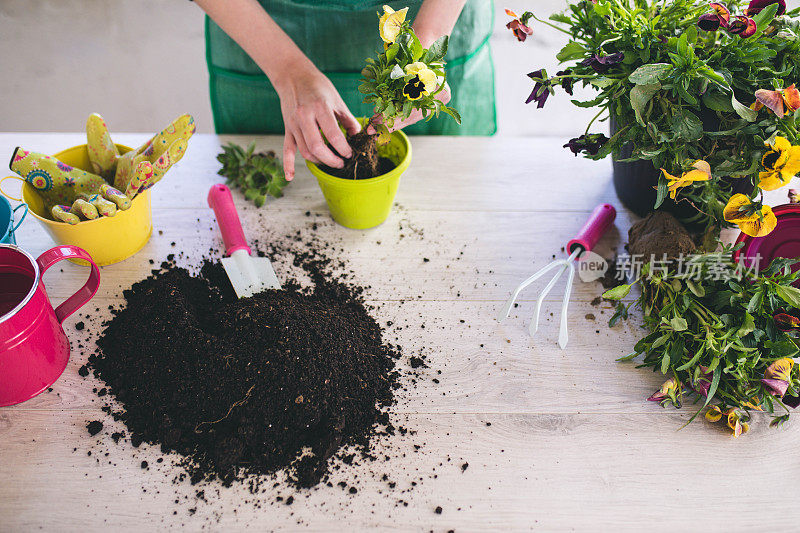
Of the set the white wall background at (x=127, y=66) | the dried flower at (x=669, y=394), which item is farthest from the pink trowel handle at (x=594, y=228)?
the white wall background at (x=127, y=66)

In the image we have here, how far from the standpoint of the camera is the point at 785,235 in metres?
0.88

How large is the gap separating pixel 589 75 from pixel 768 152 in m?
0.27

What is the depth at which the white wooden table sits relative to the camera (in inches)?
27.8

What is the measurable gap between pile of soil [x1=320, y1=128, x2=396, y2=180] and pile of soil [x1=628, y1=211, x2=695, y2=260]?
48 cm

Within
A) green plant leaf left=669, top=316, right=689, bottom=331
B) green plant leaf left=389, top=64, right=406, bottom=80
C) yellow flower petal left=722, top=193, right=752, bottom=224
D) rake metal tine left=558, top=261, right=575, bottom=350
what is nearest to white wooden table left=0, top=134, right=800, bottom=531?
rake metal tine left=558, top=261, right=575, bottom=350

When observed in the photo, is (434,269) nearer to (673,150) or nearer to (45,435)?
(673,150)

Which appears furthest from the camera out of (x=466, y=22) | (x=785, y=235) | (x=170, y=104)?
(x=170, y=104)

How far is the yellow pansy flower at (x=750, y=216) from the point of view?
76cm

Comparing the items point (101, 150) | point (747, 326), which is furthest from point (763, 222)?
point (101, 150)

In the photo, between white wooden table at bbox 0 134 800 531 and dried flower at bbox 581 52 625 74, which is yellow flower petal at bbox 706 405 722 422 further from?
dried flower at bbox 581 52 625 74

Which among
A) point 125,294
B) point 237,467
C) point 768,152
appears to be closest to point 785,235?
point 768,152

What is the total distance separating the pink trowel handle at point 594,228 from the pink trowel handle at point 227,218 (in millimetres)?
589

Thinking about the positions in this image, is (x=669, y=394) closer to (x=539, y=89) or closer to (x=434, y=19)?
(x=539, y=89)

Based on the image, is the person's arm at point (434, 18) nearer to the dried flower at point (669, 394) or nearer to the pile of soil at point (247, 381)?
the pile of soil at point (247, 381)
